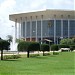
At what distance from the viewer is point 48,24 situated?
372 feet

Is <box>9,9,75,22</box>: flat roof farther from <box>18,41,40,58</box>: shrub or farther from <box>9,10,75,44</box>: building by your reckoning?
<box>18,41,40,58</box>: shrub

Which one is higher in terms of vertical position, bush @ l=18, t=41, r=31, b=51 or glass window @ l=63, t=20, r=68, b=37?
glass window @ l=63, t=20, r=68, b=37

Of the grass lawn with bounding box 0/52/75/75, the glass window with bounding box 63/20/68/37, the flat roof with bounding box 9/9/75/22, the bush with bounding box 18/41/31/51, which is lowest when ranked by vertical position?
the grass lawn with bounding box 0/52/75/75

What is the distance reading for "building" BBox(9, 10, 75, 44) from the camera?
112m

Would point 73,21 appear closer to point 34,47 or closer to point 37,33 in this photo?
point 37,33

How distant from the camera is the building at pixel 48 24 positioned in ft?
369

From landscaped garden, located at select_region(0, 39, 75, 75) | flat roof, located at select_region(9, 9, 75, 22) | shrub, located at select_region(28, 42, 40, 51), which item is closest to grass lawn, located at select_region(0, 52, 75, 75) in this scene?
landscaped garden, located at select_region(0, 39, 75, 75)

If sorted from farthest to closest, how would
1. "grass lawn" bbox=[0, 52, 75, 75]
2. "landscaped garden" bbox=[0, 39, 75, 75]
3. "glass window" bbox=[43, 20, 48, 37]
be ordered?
"glass window" bbox=[43, 20, 48, 37] → "landscaped garden" bbox=[0, 39, 75, 75] → "grass lawn" bbox=[0, 52, 75, 75]

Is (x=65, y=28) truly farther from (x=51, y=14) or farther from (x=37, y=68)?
(x=37, y=68)

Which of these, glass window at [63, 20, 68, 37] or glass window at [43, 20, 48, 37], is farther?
glass window at [43, 20, 48, 37]

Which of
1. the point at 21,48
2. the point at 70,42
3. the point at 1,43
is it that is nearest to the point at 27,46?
the point at 21,48

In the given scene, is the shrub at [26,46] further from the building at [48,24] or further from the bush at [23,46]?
the building at [48,24]

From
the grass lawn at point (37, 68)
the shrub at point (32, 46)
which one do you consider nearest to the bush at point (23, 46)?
the shrub at point (32, 46)

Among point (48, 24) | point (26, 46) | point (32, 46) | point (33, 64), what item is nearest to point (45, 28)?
point (48, 24)
